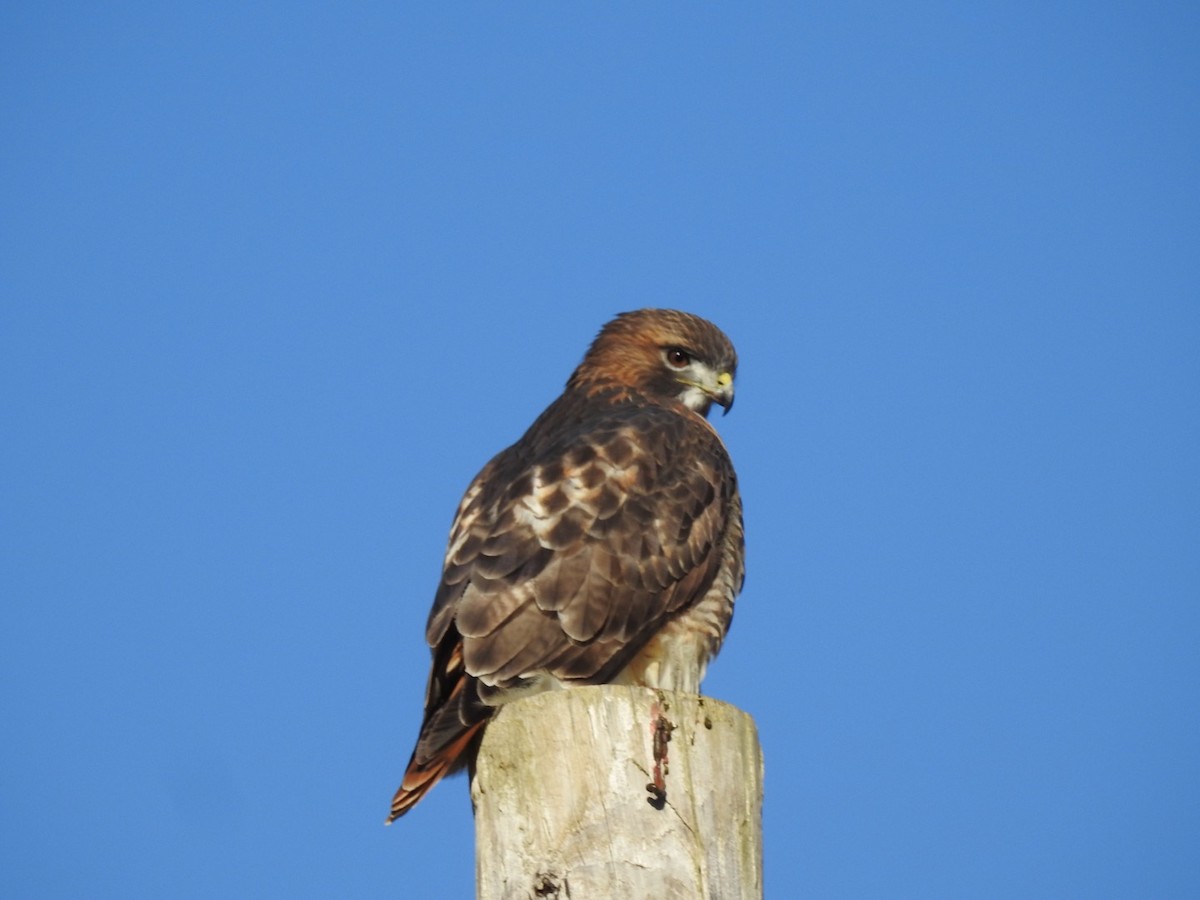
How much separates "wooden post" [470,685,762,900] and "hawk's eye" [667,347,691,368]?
409 centimetres

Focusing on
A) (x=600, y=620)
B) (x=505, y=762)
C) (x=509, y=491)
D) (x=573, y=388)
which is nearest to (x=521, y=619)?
(x=600, y=620)

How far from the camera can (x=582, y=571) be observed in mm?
5992

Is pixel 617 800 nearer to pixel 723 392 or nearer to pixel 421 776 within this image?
pixel 421 776

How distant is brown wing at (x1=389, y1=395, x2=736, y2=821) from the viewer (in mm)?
5594

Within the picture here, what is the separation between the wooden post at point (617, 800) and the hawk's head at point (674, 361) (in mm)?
3995

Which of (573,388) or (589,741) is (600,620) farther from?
(573,388)

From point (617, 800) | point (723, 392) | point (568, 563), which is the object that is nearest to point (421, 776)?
point (568, 563)

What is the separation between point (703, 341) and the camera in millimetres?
8039

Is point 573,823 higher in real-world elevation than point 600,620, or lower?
lower

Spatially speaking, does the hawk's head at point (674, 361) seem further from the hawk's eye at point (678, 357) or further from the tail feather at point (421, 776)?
the tail feather at point (421, 776)

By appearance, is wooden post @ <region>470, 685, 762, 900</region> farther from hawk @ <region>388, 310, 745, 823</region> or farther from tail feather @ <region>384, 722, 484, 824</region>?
hawk @ <region>388, 310, 745, 823</region>

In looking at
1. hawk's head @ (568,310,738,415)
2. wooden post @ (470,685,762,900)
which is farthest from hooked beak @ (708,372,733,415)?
wooden post @ (470,685,762,900)

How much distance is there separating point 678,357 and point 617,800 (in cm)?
448

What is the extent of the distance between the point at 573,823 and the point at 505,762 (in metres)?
0.29
